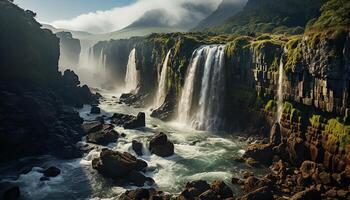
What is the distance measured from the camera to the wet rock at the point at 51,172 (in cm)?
4938

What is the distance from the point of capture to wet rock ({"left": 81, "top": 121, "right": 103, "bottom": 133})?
70.7 meters

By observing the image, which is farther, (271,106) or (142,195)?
(271,106)

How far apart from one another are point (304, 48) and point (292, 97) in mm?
8465

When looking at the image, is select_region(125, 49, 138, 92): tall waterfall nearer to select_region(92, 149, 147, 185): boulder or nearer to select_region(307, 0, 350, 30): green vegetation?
select_region(92, 149, 147, 185): boulder

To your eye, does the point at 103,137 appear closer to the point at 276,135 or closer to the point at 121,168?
the point at 121,168

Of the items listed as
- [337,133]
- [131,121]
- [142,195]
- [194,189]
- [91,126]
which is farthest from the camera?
[131,121]

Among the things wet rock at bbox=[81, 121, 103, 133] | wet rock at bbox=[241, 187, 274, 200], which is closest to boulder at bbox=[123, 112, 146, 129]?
wet rock at bbox=[81, 121, 103, 133]

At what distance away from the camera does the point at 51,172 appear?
49.6 metres

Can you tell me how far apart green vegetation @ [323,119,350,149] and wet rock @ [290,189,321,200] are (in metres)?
8.39

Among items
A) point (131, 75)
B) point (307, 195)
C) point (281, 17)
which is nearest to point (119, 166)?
point (307, 195)

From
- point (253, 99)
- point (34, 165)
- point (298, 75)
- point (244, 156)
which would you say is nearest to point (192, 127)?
point (253, 99)

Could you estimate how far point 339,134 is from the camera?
46062mm

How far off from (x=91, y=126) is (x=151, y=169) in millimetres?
25073

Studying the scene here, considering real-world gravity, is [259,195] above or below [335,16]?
below
